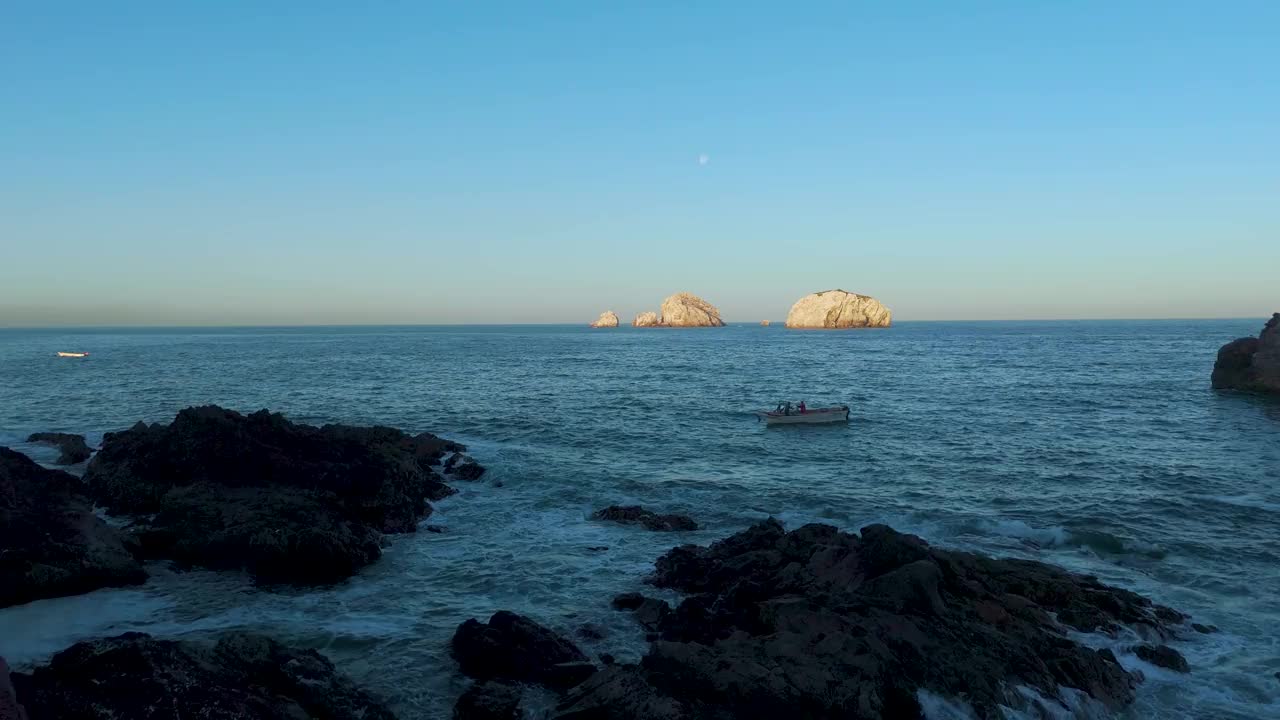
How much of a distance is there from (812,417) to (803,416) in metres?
0.74

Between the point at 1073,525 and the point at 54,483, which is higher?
the point at 54,483

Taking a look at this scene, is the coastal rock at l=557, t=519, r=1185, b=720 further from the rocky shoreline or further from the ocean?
the ocean

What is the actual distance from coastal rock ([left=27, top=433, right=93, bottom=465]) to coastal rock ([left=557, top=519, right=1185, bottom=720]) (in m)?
32.7

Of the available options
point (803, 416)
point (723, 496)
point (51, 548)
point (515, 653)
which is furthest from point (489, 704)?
point (803, 416)

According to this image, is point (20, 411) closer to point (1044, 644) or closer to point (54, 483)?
point (54, 483)

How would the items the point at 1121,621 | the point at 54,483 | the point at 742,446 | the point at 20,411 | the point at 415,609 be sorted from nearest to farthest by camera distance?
the point at 1121,621 < the point at 415,609 < the point at 54,483 < the point at 742,446 < the point at 20,411

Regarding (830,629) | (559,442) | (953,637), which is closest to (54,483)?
(559,442)

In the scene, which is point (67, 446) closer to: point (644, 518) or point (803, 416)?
point (644, 518)

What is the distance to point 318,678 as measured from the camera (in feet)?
43.5

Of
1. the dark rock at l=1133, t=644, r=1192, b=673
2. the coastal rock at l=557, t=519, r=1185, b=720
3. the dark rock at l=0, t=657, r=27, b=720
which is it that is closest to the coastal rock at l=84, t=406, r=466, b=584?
the dark rock at l=0, t=657, r=27, b=720

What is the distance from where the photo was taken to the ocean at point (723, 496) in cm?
1642

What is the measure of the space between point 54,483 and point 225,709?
19318 mm

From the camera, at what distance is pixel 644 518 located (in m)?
26.0

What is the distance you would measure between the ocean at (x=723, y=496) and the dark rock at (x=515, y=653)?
2.04 feet
